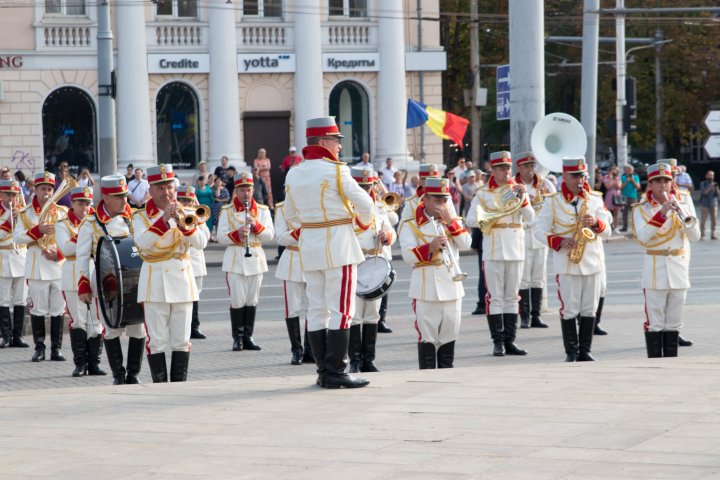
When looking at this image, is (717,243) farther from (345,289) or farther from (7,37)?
(345,289)

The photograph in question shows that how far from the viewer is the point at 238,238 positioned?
1652 cm

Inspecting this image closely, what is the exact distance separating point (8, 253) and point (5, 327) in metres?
0.95

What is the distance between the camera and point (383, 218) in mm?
15047

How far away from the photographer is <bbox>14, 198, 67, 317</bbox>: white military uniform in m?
16.0

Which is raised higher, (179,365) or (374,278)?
(374,278)

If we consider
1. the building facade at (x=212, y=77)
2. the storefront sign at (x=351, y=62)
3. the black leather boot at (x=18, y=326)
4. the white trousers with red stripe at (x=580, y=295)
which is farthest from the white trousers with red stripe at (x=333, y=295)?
the storefront sign at (x=351, y=62)

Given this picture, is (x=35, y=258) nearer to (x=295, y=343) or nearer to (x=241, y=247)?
(x=241, y=247)

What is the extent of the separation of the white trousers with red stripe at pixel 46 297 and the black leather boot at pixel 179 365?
4.36 m

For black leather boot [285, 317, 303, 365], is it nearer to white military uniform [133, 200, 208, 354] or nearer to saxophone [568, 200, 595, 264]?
saxophone [568, 200, 595, 264]

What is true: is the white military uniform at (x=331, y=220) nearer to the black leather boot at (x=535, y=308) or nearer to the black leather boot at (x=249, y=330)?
the black leather boot at (x=249, y=330)

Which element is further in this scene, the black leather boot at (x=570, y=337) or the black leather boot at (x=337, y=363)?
the black leather boot at (x=570, y=337)

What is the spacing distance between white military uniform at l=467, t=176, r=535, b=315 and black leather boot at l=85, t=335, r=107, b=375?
422 centimetres

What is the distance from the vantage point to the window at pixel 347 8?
40.8 meters

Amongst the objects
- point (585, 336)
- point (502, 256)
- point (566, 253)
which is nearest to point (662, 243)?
point (566, 253)
